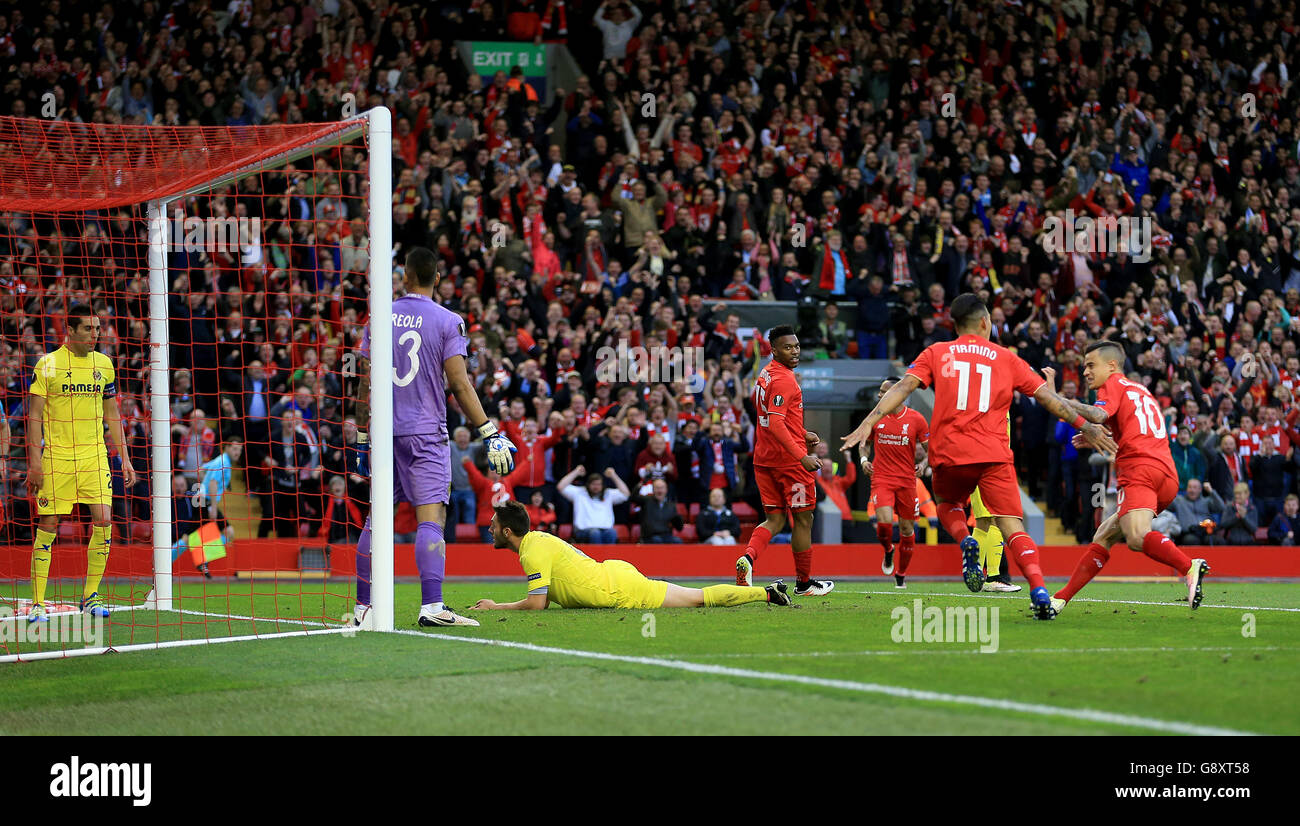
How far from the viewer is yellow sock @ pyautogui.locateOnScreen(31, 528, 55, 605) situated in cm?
1048

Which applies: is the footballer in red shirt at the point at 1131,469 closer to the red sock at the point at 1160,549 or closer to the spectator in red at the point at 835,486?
the red sock at the point at 1160,549

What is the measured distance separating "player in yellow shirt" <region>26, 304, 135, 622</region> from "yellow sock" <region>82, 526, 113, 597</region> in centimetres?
2

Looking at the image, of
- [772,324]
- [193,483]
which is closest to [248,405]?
[193,483]

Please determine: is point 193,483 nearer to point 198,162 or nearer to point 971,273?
point 198,162

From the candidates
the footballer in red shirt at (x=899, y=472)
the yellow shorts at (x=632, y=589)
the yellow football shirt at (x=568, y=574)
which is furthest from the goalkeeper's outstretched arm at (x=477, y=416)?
the footballer in red shirt at (x=899, y=472)

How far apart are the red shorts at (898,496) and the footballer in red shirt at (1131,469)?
471cm

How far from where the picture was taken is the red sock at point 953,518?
35.6 feet

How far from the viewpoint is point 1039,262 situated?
73.8ft

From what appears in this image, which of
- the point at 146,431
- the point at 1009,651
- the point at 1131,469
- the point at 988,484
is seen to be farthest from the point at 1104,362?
the point at 146,431

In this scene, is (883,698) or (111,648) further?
(111,648)

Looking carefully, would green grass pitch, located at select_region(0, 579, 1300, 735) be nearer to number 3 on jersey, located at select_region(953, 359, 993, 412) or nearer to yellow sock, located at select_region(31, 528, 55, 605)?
yellow sock, located at select_region(31, 528, 55, 605)

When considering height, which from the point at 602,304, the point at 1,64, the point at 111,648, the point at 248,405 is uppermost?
the point at 1,64
